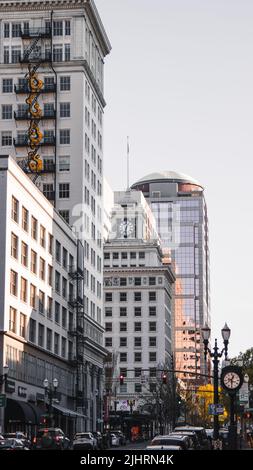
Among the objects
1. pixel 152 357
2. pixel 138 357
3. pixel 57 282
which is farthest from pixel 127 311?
pixel 57 282

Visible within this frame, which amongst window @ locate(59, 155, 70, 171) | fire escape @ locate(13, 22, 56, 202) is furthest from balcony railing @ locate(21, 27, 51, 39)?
window @ locate(59, 155, 70, 171)

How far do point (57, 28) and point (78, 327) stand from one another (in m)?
38.8

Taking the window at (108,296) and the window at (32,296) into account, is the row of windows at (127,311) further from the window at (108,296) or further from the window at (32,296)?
the window at (32,296)

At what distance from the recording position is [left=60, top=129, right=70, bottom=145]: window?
116688mm

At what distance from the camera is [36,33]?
118 meters

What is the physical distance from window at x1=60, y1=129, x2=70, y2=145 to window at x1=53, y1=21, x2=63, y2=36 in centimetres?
1289

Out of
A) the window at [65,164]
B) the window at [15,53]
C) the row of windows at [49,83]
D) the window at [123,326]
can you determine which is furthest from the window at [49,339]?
the window at [123,326]

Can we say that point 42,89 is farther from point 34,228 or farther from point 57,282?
point 34,228

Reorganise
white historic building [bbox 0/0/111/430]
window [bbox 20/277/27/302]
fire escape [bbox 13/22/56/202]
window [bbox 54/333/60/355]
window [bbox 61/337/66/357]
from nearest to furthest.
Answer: window [bbox 20/277/27/302] → window [bbox 54/333/60/355] → window [bbox 61/337/66/357] → fire escape [bbox 13/22/56/202] → white historic building [bbox 0/0/111/430]

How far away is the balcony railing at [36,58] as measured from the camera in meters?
117

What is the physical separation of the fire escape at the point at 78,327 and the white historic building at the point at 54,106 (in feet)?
5.54

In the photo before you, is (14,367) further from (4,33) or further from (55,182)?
(4,33)

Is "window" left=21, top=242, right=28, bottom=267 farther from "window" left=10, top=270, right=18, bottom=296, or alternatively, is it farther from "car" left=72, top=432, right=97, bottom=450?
"car" left=72, top=432, right=97, bottom=450

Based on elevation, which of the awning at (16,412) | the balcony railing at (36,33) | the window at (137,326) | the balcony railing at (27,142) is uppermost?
the balcony railing at (36,33)
